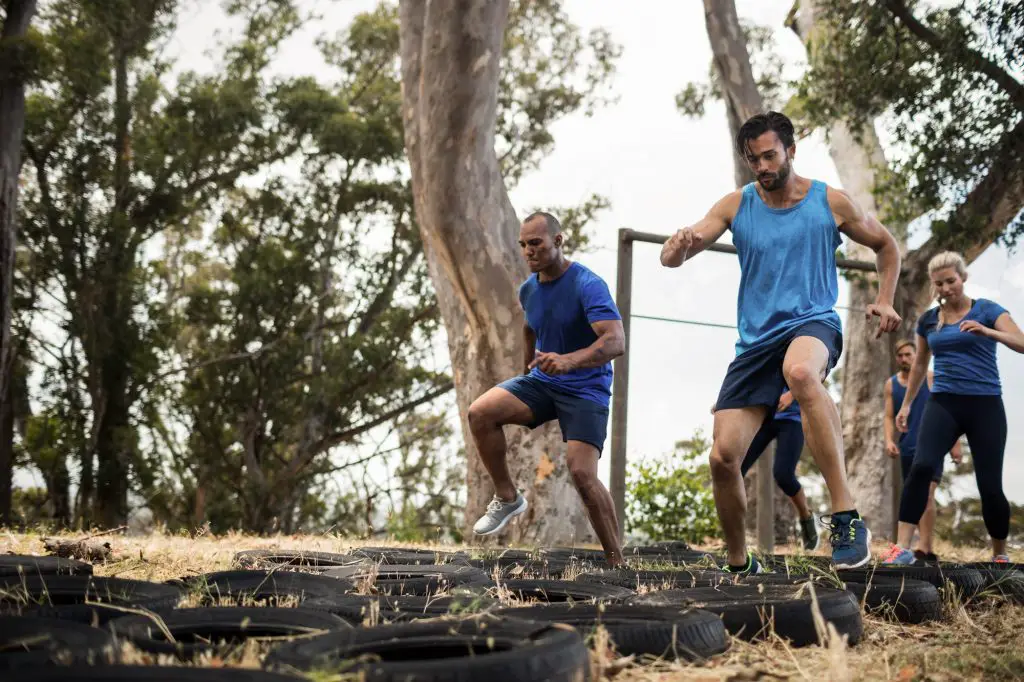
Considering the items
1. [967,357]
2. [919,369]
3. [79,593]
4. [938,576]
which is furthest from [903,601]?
[919,369]

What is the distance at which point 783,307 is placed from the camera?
4.50m

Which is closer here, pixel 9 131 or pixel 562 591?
pixel 562 591

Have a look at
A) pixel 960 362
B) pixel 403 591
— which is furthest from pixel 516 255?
pixel 403 591

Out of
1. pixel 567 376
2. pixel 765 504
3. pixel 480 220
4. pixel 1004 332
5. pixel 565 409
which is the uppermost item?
pixel 480 220

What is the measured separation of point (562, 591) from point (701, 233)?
1839mm

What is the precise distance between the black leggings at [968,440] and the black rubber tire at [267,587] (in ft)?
13.5

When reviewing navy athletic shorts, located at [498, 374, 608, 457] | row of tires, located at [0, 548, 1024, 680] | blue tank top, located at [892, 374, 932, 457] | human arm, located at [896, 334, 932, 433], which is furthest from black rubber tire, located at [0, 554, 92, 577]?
blue tank top, located at [892, 374, 932, 457]

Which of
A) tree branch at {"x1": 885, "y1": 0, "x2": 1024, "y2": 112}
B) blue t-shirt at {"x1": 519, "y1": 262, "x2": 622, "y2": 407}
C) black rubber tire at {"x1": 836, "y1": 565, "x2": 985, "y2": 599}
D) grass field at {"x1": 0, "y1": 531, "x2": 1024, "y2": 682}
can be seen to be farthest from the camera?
tree branch at {"x1": 885, "y1": 0, "x2": 1024, "y2": 112}

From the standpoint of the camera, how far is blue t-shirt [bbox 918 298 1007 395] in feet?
20.9

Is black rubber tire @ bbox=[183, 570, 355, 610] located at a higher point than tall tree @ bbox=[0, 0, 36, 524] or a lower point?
lower

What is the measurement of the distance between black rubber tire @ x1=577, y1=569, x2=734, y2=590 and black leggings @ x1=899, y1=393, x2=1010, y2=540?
2494 millimetres

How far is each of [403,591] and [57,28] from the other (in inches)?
588

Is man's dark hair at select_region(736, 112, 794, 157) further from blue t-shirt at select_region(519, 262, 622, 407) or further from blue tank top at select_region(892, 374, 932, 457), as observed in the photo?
blue tank top at select_region(892, 374, 932, 457)

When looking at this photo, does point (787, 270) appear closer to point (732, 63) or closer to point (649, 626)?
point (649, 626)
